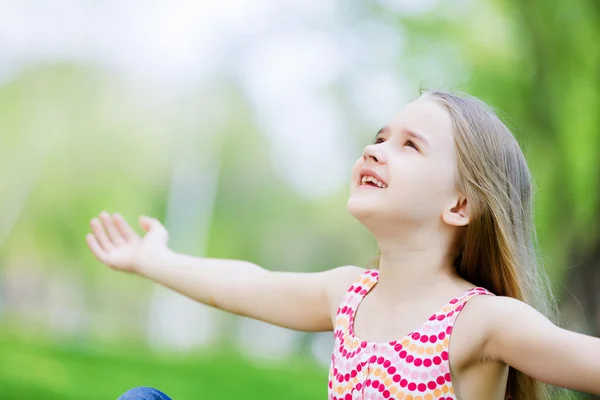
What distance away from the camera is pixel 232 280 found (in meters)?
1.58

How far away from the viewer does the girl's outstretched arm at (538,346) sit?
1080mm

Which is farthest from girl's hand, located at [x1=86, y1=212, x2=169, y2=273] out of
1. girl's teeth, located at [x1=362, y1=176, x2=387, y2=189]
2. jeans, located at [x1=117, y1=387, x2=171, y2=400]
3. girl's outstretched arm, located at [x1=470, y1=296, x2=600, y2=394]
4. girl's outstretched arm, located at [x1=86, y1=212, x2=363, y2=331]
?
girl's outstretched arm, located at [x1=470, y1=296, x2=600, y2=394]

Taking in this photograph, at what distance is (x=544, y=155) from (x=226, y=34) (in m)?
4.68

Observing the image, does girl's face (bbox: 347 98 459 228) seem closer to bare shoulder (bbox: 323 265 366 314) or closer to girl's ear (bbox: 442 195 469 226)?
girl's ear (bbox: 442 195 469 226)

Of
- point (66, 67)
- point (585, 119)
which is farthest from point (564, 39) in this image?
point (66, 67)

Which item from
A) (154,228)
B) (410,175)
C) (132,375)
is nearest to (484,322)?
(410,175)

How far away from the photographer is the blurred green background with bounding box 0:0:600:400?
731 cm

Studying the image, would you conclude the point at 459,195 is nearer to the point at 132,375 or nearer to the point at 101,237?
the point at 101,237

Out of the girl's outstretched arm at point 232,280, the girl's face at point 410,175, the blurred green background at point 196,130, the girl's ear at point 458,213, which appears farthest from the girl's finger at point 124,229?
the blurred green background at point 196,130

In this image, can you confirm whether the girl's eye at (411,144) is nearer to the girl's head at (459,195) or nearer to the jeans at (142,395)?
the girl's head at (459,195)

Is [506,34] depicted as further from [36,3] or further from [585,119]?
[36,3]

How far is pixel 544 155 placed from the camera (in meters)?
5.24

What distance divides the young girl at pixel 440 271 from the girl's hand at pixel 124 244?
422 mm

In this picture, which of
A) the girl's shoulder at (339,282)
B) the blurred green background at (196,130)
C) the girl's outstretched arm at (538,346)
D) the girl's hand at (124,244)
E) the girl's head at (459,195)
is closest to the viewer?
the girl's outstretched arm at (538,346)
